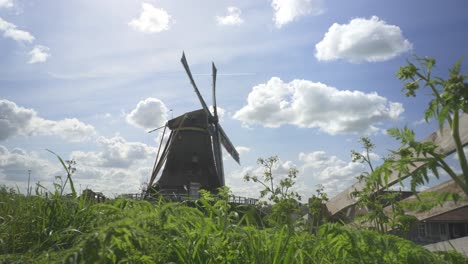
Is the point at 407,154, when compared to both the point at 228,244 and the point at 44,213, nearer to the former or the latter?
the point at 228,244

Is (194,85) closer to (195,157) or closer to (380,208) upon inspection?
(195,157)

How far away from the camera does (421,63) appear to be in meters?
1.76

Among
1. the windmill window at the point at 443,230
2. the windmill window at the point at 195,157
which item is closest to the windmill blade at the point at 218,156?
the windmill window at the point at 195,157

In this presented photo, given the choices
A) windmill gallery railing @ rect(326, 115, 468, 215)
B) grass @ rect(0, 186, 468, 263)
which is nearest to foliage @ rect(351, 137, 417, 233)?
windmill gallery railing @ rect(326, 115, 468, 215)

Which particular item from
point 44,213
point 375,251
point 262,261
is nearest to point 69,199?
point 44,213

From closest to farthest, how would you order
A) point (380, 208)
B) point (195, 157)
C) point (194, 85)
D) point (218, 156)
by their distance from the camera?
point (380, 208)
point (195, 157)
point (218, 156)
point (194, 85)

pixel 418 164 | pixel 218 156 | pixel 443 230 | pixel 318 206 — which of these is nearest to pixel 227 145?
pixel 218 156

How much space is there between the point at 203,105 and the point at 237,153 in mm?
5834

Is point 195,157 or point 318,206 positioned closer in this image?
point 318,206

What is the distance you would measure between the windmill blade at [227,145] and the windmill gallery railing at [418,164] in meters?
28.4

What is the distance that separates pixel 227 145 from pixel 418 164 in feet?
103

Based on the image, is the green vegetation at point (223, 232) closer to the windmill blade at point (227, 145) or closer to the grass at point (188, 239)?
the grass at point (188, 239)

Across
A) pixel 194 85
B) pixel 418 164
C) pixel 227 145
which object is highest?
pixel 194 85

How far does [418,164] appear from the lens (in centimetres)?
242
